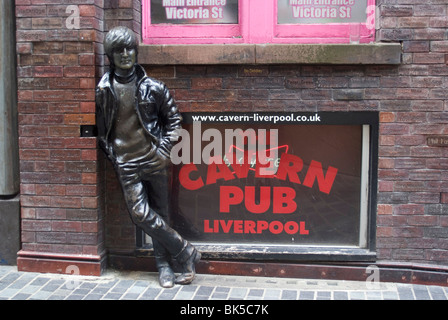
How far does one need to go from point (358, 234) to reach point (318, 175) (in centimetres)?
68

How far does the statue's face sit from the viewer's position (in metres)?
4.87

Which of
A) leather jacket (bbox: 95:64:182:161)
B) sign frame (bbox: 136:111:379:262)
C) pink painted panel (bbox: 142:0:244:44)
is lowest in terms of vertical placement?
sign frame (bbox: 136:111:379:262)

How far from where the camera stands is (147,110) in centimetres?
502

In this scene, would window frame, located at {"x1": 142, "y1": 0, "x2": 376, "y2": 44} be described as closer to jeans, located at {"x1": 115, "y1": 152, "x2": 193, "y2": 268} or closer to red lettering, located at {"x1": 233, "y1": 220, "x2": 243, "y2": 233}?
jeans, located at {"x1": 115, "y1": 152, "x2": 193, "y2": 268}

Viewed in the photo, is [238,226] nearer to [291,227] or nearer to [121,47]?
[291,227]

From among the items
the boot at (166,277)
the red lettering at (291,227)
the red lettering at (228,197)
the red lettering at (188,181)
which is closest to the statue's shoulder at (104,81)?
the red lettering at (188,181)

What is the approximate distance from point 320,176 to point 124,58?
7.03 ft

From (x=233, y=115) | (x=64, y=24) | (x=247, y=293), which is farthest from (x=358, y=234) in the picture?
(x=64, y=24)

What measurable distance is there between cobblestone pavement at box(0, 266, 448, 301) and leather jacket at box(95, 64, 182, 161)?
118 cm

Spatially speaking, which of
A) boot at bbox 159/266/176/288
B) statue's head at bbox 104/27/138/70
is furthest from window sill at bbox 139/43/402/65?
boot at bbox 159/266/176/288

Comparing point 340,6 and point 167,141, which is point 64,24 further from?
point 340,6

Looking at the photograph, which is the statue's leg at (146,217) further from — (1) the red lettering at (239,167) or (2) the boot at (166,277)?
(1) the red lettering at (239,167)

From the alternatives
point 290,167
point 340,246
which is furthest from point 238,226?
point 340,246

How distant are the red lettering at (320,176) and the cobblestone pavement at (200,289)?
89 centimetres
